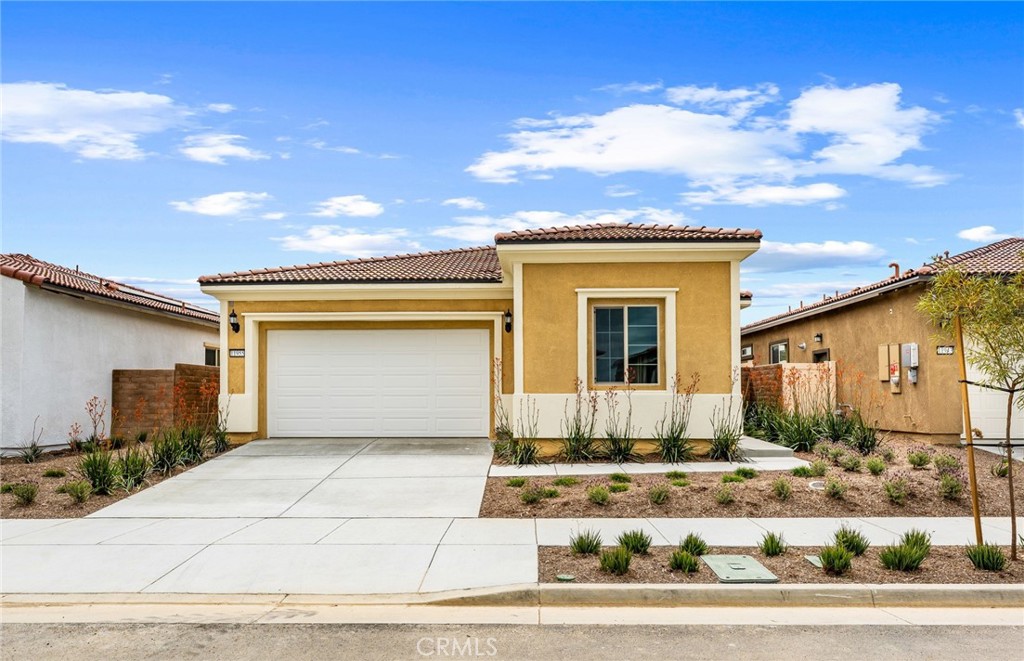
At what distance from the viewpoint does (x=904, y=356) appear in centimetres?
1587

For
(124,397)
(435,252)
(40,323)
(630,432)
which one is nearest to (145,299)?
(124,397)

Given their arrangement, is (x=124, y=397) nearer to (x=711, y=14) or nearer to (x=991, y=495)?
(x=711, y=14)

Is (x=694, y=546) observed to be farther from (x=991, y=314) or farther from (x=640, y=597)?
(x=991, y=314)

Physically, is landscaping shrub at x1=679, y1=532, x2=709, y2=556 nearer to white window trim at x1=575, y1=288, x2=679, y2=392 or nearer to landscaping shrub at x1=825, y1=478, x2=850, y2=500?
landscaping shrub at x1=825, y1=478, x2=850, y2=500

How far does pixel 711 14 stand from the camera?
46.0 feet

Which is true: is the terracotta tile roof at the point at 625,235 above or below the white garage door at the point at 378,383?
above

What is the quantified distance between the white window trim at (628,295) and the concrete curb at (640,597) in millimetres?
6872

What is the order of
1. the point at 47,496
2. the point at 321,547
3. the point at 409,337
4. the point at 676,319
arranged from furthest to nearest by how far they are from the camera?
the point at 409,337, the point at 676,319, the point at 47,496, the point at 321,547

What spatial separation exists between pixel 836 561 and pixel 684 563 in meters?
1.42

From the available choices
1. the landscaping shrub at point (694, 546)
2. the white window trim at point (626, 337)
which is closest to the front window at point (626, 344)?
the white window trim at point (626, 337)

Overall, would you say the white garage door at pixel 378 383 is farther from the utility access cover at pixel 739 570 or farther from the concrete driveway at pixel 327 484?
the utility access cover at pixel 739 570

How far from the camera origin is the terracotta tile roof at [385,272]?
1556cm

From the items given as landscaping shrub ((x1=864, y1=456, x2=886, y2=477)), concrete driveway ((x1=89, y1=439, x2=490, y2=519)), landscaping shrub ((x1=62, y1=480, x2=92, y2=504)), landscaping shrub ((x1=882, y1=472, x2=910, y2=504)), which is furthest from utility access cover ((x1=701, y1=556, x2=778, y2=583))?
landscaping shrub ((x1=62, y1=480, x2=92, y2=504))

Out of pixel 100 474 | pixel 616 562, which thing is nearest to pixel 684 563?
pixel 616 562
